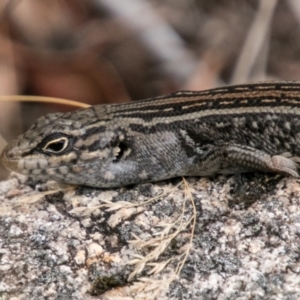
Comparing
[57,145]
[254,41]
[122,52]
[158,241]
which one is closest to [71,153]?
[57,145]

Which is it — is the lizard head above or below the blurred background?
below

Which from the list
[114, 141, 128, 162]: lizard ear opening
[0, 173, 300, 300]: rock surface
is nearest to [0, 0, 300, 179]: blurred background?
[114, 141, 128, 162]: lizard ear opening

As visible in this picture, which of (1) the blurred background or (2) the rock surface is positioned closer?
(2) the rock surface

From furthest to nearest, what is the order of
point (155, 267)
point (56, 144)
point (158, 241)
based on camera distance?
point (56, 144)
point (158, 241)
point (155, 267)

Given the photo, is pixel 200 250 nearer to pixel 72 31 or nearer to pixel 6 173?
pixel 6 173

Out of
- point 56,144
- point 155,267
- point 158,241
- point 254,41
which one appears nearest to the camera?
point 155,267

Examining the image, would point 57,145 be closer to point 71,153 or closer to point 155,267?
point 71,153

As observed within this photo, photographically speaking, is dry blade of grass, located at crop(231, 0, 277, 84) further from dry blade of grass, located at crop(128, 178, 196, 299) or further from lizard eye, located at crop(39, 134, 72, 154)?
dry blade of grass, located at crop(128, 178, 196, 299)
